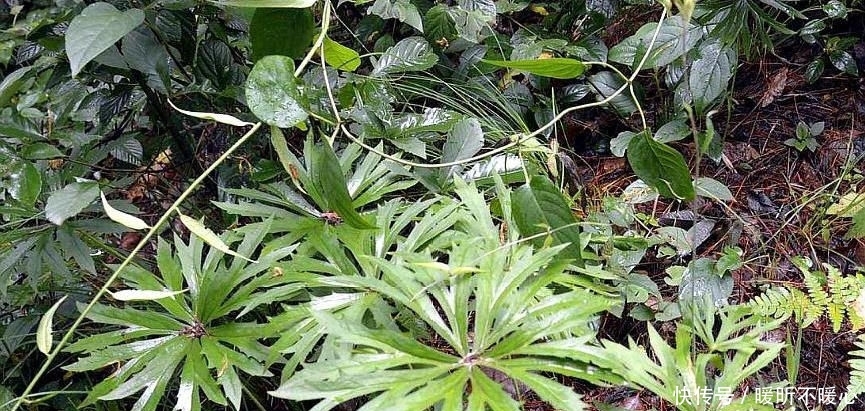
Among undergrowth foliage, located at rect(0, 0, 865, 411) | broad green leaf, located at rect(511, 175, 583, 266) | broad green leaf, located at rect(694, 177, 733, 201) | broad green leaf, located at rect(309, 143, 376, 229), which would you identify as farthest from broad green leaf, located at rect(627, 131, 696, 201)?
broad green leaf, located at rect(694, 177, 733, 201)

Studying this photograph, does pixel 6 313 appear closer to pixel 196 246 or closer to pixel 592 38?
pixel 196 246

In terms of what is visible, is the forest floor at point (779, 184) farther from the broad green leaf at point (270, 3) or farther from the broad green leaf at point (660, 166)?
the broad green leaf at point (270, 3)

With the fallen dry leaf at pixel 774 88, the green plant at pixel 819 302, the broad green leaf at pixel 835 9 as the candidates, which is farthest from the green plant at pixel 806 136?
the green plant at pixel 819 302

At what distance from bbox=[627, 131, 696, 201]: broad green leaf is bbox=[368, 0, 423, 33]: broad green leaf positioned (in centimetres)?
65

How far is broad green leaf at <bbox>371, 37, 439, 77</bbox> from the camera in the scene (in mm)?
1283

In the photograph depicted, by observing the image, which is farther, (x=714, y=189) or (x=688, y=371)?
(x=714, y=189)

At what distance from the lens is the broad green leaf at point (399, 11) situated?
1.31 m

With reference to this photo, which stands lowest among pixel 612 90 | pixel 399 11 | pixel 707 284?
pixel 707 284

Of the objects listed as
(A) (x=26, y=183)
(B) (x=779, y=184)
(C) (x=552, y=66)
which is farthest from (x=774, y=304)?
(A) (x=26, y=183)

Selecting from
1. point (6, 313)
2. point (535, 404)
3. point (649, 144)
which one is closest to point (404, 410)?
point (649, 144)

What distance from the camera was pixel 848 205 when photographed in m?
1.42

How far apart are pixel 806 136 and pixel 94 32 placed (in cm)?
165

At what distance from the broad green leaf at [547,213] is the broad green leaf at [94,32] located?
0.54 m

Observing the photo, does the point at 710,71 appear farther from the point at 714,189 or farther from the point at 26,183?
the point at 26,183
